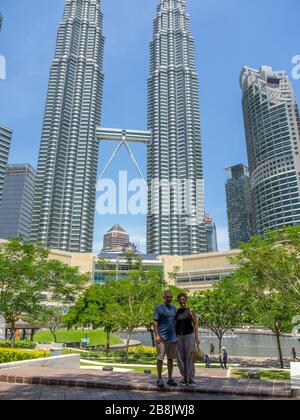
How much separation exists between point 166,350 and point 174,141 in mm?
147223

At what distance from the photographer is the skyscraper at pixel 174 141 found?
136 m

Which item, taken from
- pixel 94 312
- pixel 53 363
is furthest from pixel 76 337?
pixel 53 363

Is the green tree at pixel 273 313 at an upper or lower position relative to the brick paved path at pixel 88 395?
upper

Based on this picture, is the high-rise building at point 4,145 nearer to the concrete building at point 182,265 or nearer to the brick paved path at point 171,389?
the concrete building at point 182,265

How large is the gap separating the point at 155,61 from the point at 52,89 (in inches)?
2211

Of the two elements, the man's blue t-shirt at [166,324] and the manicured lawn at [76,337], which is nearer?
the man's blue t-shirt at [166,324]

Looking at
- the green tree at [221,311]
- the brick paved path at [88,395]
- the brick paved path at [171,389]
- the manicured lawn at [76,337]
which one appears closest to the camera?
the brick paved path at [88,395]

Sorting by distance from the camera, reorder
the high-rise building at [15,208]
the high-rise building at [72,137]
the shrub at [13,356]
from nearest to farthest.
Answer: the shrub at [13,356]
the high-rise building at [72,137]
the high-rise building at [15,208]

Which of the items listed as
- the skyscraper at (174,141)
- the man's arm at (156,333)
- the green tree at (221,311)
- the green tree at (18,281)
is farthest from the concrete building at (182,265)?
the man's arm at (156,333)

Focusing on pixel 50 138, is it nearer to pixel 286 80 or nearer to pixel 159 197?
pixel 159 197

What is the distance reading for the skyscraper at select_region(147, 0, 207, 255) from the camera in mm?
135625

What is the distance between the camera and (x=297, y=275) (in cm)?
1748

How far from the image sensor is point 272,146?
14450 centimetres
